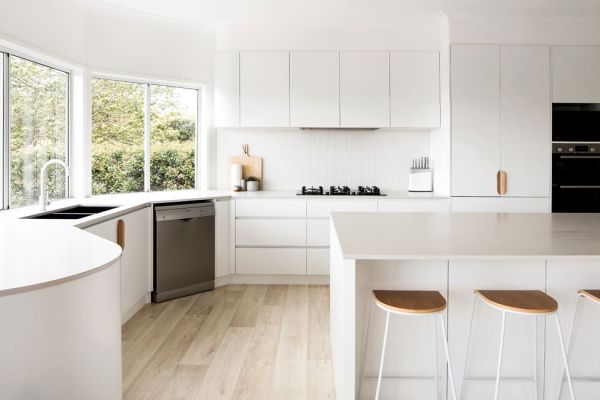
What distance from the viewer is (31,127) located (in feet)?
11.5

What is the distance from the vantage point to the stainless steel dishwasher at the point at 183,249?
12.7ft

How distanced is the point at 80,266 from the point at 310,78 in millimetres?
3568

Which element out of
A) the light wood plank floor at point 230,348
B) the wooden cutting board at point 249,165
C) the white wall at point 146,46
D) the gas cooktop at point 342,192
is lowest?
the light wood plank floor at point 230,348

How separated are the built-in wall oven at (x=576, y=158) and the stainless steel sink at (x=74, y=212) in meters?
3.95

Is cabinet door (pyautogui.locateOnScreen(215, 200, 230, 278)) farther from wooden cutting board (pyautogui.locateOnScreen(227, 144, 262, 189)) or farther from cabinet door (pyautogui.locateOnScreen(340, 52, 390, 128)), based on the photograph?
cabinet door (pyautogui.locateOnScreen(340, 52, 390, 128))

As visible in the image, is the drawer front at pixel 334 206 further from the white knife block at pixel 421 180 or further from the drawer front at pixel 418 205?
the white knife block at pixel 421 180

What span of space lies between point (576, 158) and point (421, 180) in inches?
56.1

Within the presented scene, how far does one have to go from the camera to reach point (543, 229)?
2432 mm

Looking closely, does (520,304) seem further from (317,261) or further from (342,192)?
(342,192)

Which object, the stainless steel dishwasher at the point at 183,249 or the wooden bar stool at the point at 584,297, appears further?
the stainless steel dishwasher at the point at 183,249

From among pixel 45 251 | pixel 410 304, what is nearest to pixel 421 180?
pixel 410 304

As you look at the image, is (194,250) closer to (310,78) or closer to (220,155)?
(220,155)

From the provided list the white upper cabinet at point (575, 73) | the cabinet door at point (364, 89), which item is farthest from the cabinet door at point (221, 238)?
the white upper cabinet at point (575, 73)

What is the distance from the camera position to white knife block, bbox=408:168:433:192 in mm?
4895
